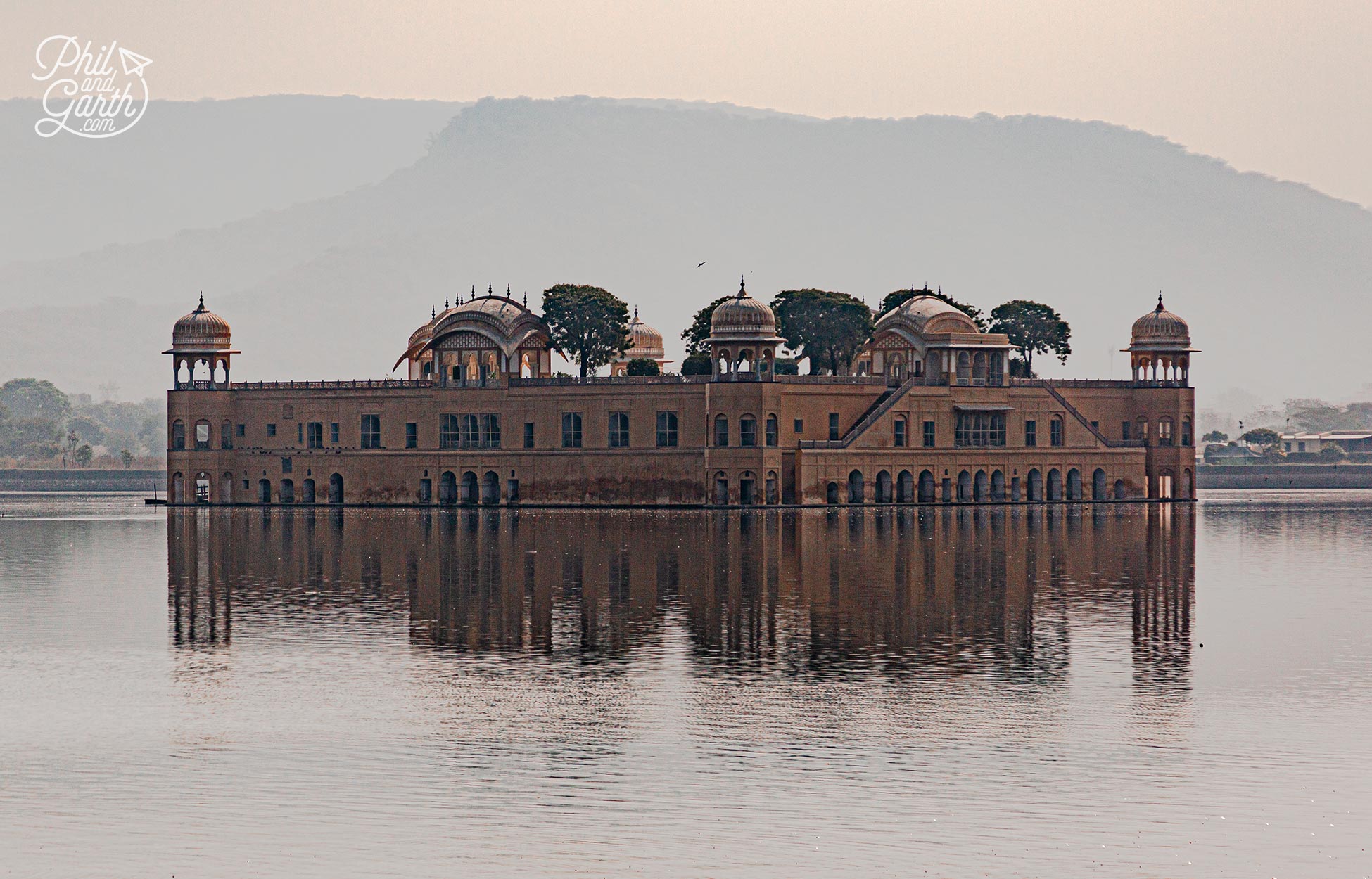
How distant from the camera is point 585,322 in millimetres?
133000

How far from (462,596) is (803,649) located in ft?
48.6

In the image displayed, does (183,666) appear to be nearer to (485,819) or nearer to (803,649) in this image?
(803,649)

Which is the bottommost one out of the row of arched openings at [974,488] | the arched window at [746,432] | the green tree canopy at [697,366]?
the row of arched openings at [974,488]

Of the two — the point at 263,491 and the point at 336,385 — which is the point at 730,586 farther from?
the point at 263,491

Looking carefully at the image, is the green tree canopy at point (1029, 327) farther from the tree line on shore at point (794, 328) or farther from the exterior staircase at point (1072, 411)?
the exterior staircase at point (1072, 411)

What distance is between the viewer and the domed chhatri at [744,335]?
371 ft

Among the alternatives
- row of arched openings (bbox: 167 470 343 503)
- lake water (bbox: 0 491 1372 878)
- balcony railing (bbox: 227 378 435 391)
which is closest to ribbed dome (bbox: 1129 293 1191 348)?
balcony railing (bbox: 227 378 435 391)

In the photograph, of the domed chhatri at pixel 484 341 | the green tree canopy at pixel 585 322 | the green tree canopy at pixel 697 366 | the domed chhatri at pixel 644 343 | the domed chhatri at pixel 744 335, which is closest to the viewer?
the domed chhatri at pixel 744 335

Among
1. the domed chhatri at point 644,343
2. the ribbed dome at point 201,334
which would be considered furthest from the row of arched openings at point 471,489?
the domed chhatri at point 644,343

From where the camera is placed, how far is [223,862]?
24.2m

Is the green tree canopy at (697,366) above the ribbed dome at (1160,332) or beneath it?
beneath

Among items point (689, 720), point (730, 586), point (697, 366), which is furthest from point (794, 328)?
point (689, 720)

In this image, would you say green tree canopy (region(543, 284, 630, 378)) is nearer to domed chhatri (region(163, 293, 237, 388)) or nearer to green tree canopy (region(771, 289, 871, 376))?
green tree canopy (region(771, 289, 871, 376))

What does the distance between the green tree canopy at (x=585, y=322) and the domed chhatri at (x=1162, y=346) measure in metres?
32.8
